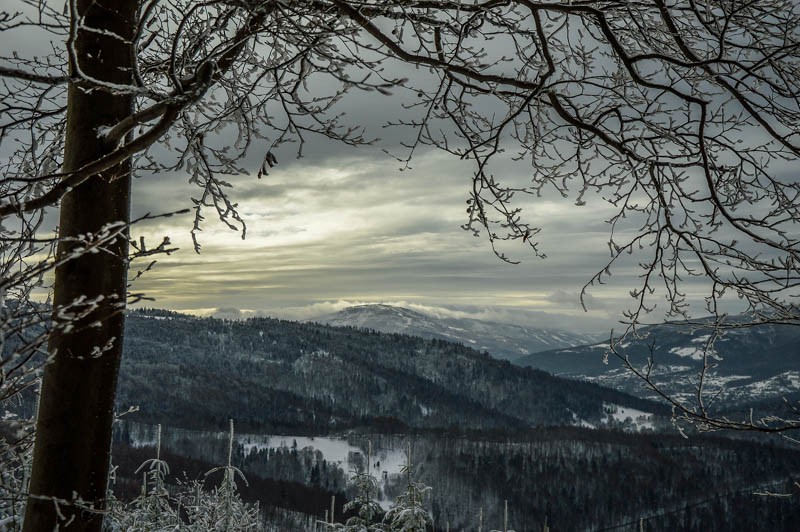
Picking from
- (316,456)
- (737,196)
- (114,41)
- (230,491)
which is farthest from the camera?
(316,456)

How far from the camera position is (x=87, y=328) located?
252 centimetres

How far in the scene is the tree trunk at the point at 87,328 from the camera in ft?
8.20

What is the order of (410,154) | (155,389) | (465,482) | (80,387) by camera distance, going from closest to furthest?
(80,387) → (410,154) → (465,482) → (155,389)

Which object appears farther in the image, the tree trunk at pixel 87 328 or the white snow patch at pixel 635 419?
the white snow patch at pixel 635 419

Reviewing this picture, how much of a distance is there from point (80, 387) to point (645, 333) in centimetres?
329

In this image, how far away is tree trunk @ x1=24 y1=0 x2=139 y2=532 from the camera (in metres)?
2.50

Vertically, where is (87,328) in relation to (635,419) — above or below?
above

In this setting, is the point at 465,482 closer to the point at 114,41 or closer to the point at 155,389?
the point at 155,389

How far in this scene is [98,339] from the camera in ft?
8.63

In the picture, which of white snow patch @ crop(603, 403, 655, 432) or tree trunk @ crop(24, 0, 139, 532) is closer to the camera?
tree trunk @ crop(24, 0, 139, 532)

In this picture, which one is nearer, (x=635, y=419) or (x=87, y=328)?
(x=87, y=328)

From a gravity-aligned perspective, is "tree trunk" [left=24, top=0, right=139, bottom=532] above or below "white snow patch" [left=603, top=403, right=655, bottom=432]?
above

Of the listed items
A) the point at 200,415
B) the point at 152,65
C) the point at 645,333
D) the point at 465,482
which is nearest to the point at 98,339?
the point at 152,65

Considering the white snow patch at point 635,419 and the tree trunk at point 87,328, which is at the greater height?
the tree trunk at point 87,328
